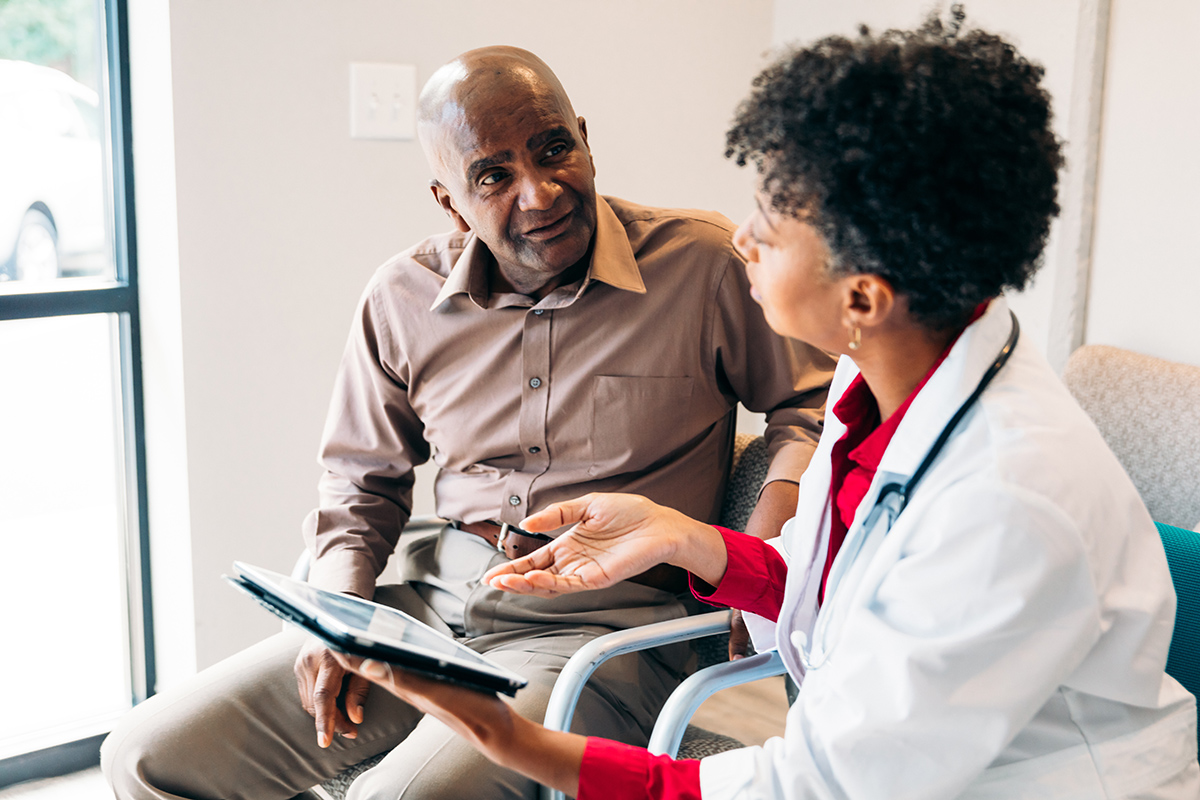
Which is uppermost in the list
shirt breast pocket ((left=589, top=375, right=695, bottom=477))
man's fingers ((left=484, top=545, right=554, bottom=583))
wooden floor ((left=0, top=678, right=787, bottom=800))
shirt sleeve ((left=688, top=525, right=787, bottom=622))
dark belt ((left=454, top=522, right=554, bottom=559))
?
shirt breast pocket ((left=589, top=375, right=695, bottom=477))

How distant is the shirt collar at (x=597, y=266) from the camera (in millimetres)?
1443

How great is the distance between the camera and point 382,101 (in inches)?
74.0

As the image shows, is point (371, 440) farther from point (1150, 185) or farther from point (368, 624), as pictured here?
point (1150, 185)

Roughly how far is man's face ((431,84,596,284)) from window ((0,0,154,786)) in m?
0.79

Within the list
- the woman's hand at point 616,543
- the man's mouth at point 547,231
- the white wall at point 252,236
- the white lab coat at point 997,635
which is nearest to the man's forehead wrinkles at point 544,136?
the man's mouth at point 547,231

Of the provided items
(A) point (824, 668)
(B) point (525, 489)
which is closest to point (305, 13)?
(B) point (525, 489)

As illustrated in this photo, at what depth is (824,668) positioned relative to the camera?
86 cm

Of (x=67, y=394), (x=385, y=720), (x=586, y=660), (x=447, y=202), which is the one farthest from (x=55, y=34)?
(x=586, y=660)

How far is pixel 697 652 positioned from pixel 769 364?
43 cm

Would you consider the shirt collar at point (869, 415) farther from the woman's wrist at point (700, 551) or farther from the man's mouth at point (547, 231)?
the man's mouth at point (547, 231)

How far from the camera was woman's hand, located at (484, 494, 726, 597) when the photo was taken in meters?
1.12

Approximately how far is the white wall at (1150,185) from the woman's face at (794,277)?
1.07 m

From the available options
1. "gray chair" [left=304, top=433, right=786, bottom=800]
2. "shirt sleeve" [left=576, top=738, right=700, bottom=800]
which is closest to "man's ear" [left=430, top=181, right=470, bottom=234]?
"gray chair" [left=304, top=433, right=786, bottom=800]

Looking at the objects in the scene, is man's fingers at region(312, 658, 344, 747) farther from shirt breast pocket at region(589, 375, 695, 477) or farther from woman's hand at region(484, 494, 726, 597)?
shirt breast pocket at region(589, 375, 695, 477)
